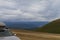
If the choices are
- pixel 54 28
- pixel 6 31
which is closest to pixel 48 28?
pixel 54 28

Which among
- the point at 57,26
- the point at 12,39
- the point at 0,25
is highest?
the point at 57,26

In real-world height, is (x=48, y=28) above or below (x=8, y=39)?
above

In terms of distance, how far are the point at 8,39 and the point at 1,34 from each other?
30.2 inches

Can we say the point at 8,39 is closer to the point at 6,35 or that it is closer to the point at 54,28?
the point at 6,35

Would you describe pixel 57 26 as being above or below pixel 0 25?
above

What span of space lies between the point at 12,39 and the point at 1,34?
797 millimetres

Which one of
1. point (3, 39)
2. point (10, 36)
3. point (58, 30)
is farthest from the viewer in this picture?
point (58, 30)

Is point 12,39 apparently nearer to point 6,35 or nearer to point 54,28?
point 6,35

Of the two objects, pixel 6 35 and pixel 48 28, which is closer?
pixel 6 35

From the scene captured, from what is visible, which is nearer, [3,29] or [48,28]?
[3,29]

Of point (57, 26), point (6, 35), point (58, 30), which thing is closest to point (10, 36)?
point (6, 35)

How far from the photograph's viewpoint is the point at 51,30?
3816cm

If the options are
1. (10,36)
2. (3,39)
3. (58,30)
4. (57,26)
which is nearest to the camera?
(3,39)

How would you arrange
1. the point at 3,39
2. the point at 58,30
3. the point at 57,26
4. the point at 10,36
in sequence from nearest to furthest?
the point at 3,39 < the point at 10,36 < the point at 58,30 < the point at 57,26
